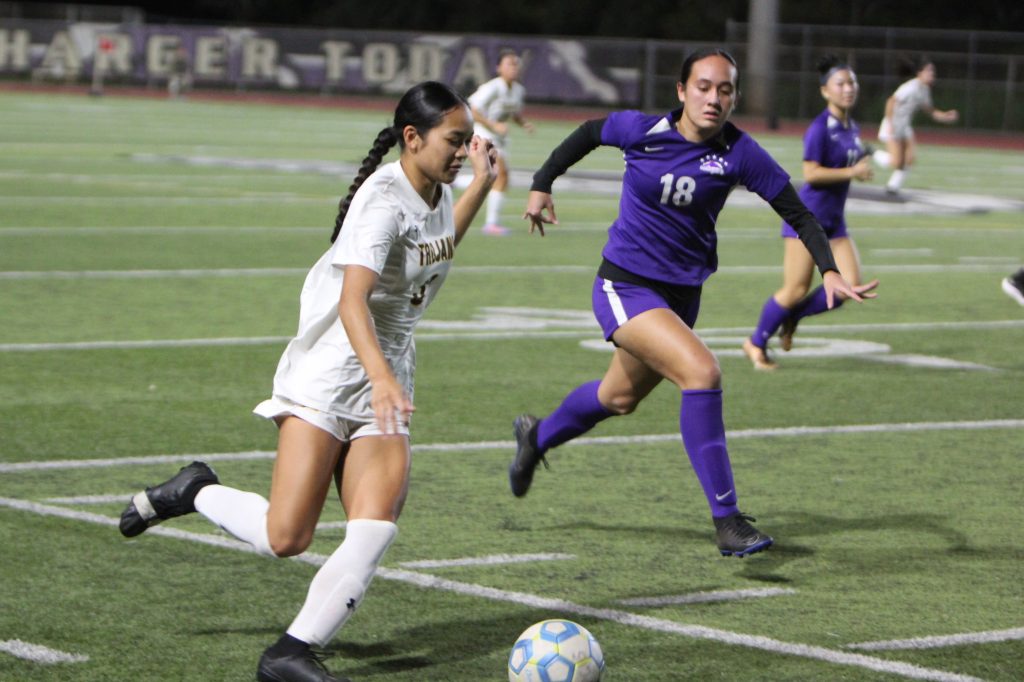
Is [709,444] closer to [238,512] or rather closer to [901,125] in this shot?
[238,512]

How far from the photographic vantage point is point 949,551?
6.98m

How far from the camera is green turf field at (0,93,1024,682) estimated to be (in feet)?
18.6

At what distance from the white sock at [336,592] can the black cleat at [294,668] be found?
0.05 m

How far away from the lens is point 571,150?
7590 mm

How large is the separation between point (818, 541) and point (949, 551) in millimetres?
491

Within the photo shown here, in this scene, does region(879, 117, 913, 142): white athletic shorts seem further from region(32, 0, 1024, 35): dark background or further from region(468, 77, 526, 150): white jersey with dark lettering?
region(32, 0, 1024, 35): dark background

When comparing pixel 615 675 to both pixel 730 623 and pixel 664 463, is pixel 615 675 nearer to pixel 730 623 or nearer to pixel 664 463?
pixel 730 623

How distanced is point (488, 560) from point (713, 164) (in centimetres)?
177

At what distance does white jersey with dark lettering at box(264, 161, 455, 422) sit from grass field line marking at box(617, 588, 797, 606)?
1.27 meters

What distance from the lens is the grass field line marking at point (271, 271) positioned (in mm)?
15031

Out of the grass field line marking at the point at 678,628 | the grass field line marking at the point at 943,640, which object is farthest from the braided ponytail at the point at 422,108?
the grass field line marking at the point at 943,640

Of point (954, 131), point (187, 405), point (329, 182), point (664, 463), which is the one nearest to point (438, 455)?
point (664, 463)

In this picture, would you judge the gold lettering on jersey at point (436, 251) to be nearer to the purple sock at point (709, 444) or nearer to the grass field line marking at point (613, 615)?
the grass field line marking at point (613, 615)

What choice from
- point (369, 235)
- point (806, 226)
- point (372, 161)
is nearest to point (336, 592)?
point (369, 235)
